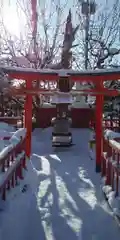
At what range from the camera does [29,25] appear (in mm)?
18719

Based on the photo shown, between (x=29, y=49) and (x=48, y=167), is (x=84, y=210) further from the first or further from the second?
(x=29, y=49)

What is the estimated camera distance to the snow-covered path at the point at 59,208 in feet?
14.2

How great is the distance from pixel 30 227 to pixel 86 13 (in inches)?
641

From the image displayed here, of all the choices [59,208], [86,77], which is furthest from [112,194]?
[86,77]

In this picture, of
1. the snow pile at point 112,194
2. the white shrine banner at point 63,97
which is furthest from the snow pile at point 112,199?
the white shrine banner at point 63,97

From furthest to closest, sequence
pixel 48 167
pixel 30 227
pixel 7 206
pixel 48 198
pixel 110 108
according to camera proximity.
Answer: pixel 110 108 → pixel 48 167 → pixel 48 198 → pixel 7 206 → pixel 30 227

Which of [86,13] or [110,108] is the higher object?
[86,13]

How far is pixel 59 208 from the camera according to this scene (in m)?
5.40

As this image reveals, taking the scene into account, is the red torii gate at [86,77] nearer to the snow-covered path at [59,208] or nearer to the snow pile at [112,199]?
the snow-covered path at [59,208]

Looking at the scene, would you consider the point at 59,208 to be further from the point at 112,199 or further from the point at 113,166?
A: the point at 113,166

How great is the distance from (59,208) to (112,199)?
2.96 ft

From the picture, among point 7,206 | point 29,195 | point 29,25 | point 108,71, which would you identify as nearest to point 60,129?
point 108,71

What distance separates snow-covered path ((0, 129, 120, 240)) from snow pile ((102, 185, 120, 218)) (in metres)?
0.15

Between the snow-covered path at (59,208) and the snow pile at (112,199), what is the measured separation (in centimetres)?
15
